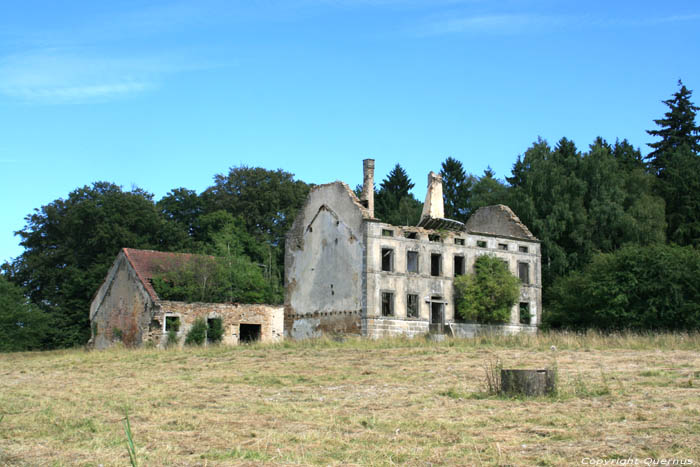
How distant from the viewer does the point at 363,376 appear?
22094 mm

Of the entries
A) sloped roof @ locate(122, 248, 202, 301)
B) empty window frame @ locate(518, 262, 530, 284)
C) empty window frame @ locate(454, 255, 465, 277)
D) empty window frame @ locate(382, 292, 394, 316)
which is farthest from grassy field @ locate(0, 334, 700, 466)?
empty window frame @ locate(518, 262, 530, 284)

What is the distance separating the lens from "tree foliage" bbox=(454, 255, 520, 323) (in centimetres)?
4600

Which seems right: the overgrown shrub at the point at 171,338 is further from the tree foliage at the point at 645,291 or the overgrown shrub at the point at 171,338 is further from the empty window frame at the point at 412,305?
the tree foliage at the point at 645,291

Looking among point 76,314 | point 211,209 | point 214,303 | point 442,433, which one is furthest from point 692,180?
point 442,433

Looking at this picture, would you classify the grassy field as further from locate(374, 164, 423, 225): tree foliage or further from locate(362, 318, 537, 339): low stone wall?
locate(374, 164, 423, 225): tree foliage

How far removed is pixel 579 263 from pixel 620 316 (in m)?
14.7

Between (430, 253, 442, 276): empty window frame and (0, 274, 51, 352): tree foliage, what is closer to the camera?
(430, 253, 442, 276): empty window frame

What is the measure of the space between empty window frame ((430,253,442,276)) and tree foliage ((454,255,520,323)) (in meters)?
1.20

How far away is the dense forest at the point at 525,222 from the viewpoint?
42719 millimetres

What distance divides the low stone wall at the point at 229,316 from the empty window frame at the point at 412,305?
778 centimetres

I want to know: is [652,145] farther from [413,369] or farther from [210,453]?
[210,453]

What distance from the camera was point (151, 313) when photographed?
138 feet

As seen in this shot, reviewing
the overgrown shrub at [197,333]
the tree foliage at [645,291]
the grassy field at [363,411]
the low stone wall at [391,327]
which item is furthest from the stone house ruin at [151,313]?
the tree foliage at [645,291]

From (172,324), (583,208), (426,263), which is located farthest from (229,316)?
(583,208)
